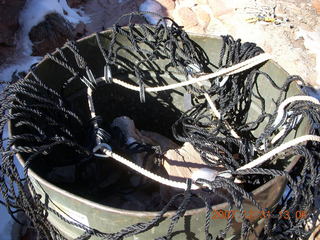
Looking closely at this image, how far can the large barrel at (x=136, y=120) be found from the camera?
907 mm

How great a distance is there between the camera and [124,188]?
153 centimetres

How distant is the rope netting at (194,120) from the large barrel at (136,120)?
0.02 meters

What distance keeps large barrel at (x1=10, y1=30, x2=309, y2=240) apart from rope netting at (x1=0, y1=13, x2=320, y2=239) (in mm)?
24

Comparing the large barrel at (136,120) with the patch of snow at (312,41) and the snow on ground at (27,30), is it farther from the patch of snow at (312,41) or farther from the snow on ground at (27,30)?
the patch of snow at (312,41)

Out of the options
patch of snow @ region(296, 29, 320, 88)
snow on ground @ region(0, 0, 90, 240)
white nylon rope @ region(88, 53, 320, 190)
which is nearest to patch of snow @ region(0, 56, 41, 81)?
snow on ground @ region(0, 0, 90, 240)

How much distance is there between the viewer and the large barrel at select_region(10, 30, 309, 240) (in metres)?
0.91

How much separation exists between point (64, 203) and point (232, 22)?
2385 mm

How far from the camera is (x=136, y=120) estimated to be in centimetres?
193

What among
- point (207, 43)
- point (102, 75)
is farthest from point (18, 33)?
point (207, 43)

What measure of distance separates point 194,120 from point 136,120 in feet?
1.17

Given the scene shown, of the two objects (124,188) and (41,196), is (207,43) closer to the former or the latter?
(124,188)

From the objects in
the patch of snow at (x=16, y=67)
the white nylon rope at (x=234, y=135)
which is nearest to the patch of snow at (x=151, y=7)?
the patch of snow at (x=16, y=67)
